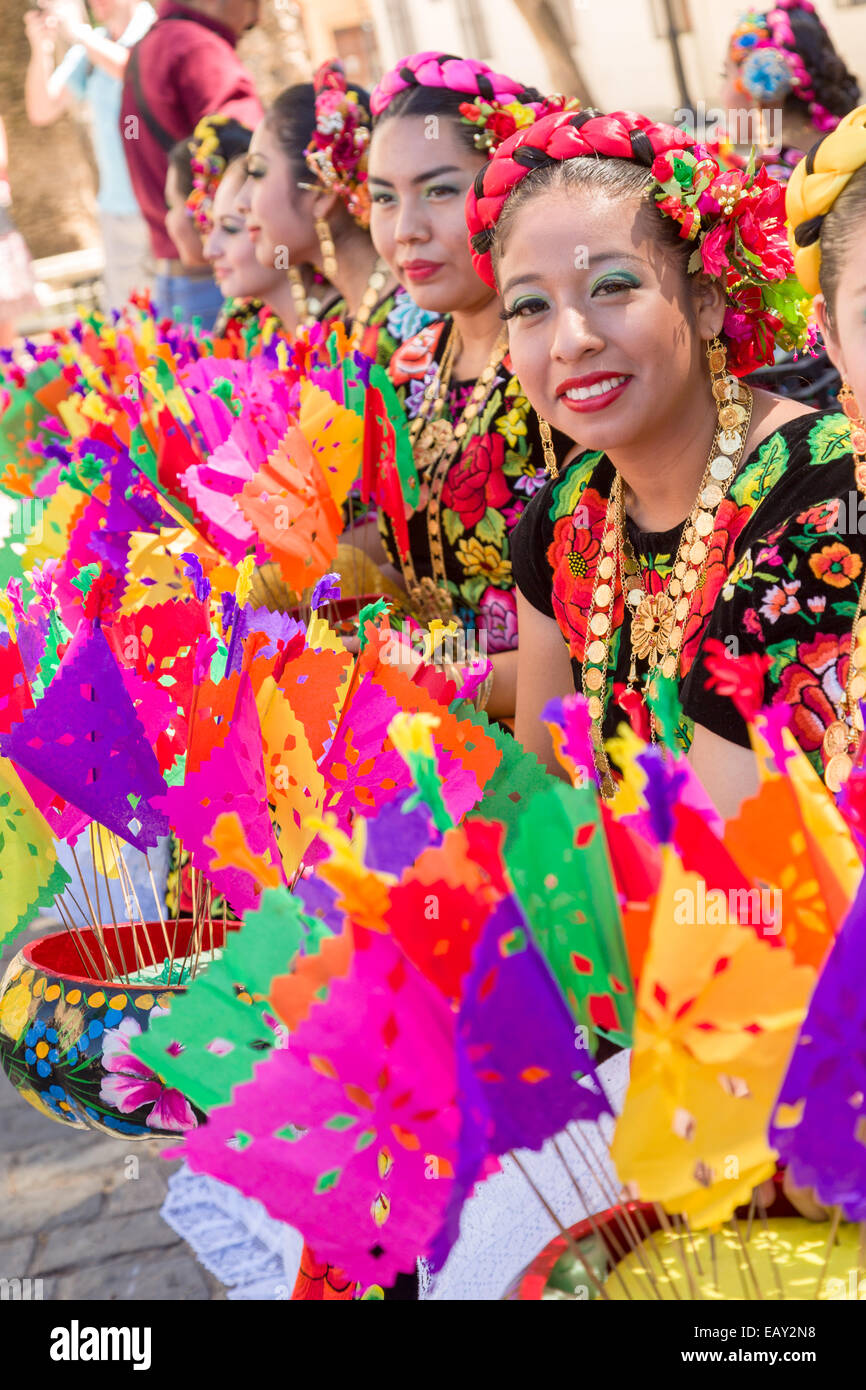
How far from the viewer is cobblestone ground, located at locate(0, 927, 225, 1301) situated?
180 centimetres

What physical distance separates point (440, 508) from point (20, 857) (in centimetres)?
109

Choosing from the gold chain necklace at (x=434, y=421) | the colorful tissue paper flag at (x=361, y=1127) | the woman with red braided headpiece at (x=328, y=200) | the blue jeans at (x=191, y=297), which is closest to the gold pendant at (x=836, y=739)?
the colorful tissue paper flag at (x=361, y=1127)

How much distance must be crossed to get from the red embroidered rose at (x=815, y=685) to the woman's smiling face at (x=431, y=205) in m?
1.04

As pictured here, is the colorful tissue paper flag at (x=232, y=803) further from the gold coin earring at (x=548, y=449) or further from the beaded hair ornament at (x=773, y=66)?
the beaded hair ornament at (x=773, y=66)

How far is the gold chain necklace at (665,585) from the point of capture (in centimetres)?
123

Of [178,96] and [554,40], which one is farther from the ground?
[554,40]

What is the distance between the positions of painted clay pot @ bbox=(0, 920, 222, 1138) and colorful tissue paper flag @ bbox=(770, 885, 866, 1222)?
1.58 ft

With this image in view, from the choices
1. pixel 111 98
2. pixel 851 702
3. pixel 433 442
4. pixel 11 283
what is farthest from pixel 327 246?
pixel 11 283

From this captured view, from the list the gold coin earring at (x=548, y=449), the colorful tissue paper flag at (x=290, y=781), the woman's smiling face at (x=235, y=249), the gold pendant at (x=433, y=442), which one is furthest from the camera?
the woman's smiling face at (x=235, y=249)

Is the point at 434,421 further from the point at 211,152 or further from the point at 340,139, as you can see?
the point at 211,152

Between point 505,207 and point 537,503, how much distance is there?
1.06 ft

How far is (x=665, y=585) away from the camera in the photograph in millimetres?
1268
